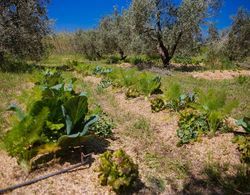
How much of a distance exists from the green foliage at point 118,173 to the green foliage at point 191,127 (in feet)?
5.40

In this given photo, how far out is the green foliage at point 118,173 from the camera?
3.44 meters

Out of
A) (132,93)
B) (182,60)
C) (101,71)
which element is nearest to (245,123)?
(132,93)

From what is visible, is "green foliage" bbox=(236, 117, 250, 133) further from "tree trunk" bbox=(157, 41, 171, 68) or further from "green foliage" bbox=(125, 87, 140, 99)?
"tree trunk" bbox=(157, 41, 171, 68)

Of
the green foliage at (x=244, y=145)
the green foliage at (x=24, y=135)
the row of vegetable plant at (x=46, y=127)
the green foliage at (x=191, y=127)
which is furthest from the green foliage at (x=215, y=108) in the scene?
the green foliage at (x=24, y=135)

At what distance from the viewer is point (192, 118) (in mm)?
5180

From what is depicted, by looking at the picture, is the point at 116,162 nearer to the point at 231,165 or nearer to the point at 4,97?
the point at 231,165

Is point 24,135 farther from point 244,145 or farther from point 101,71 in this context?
point 101,71

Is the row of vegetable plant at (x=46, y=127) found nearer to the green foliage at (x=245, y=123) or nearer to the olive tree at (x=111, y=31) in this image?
the green foliage at (x=245, y=123)

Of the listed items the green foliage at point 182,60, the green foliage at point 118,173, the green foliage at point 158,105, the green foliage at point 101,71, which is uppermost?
the green foliage at point 182,60

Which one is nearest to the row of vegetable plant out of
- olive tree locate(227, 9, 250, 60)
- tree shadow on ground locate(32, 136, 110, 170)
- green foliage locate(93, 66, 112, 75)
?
tree shadow on ground locate(32, 136, 110, 170)

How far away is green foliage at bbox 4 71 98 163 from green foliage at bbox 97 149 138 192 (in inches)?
23.7

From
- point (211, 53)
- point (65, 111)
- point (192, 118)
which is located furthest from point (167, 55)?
point (65, 111)

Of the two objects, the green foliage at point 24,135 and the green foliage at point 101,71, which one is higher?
the green foliage at point 101,71

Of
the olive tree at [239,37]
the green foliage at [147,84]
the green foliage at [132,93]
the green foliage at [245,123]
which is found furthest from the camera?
the olive tree at [239,37]
